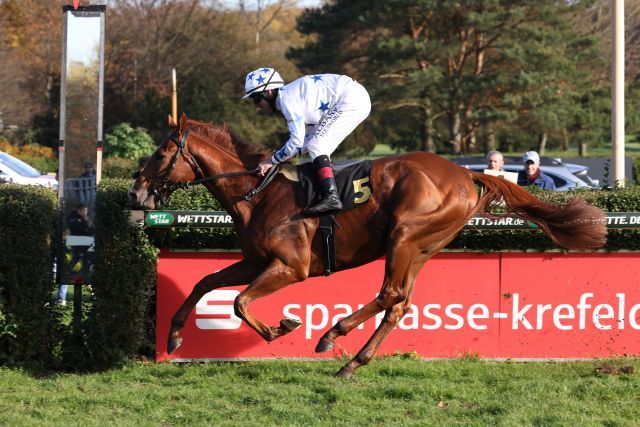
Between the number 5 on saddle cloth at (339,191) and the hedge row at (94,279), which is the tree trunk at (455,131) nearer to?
the hedge row at (94,279)

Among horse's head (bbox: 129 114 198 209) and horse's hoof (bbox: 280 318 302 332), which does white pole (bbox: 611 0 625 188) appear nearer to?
horse's hoof (bbox: 280 318 302 332)

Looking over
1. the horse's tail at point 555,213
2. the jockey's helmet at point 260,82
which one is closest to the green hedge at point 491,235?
the horse's tail at point 555,213

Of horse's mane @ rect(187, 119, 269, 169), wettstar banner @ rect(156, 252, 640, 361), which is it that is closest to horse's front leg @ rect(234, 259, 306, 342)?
horse's mane @ rect(187, 119, 269, 169)

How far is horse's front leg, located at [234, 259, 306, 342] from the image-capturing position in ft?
20.9

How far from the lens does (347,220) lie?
661 centimetres

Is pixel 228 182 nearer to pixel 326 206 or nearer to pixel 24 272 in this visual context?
pixel 326 206

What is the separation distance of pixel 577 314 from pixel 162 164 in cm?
352

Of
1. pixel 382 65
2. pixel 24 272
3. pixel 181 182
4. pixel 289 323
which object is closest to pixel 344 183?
pixel 289 323

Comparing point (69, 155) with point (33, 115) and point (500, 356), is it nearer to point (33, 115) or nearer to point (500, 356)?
point (500, 356)

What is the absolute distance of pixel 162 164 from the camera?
667 centimetres

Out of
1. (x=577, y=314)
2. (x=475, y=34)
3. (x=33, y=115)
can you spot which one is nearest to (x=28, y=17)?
(x=33, y=115)

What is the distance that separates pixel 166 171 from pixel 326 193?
118cm

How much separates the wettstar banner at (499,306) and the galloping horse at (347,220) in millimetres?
743

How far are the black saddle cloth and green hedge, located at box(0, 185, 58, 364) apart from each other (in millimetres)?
1977
